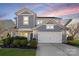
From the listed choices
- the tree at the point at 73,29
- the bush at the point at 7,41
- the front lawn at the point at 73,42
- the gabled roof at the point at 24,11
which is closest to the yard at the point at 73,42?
the front lawn at the point at 73,42

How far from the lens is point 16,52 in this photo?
35.7ft

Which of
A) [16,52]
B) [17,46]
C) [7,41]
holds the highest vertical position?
[7,41]

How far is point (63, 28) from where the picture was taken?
1091cm

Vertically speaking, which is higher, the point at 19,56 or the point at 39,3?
the point at 39,3

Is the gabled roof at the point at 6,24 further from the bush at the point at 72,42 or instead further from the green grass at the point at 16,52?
the bush at the point at 72,42

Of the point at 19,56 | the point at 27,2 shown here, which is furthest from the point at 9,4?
the point at 19,56

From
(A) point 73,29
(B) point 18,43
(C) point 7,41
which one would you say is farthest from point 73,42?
(C) point 7,41

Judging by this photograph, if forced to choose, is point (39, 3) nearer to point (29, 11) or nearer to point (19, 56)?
point (29, 11)

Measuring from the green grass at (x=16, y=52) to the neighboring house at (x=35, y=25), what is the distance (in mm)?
263

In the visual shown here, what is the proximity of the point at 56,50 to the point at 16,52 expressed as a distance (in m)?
0.80

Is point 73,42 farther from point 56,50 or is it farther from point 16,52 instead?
point 16,52

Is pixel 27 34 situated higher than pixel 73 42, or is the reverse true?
pixel 27 34

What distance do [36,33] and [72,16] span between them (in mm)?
791

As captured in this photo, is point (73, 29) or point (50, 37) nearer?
point (73, 29)
